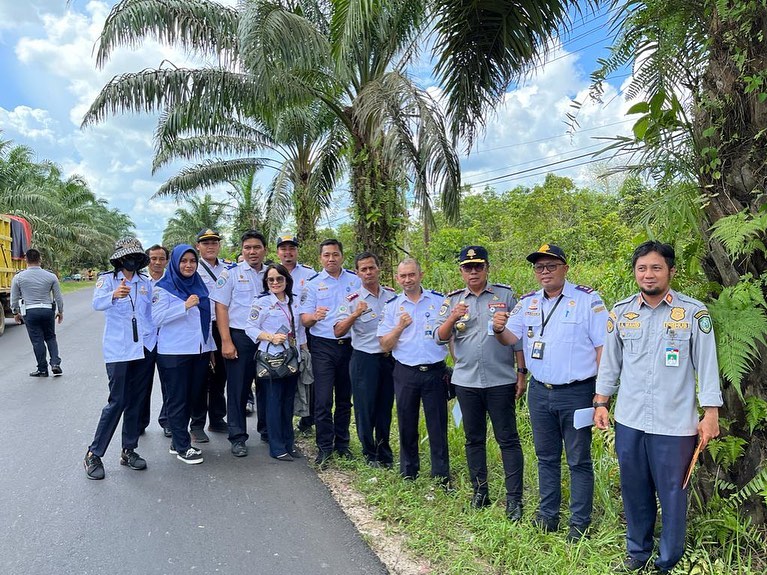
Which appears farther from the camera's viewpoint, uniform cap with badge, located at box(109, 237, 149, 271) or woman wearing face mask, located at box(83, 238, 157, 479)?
uniform cap with badge, located at box(109, 237, 149, 271)

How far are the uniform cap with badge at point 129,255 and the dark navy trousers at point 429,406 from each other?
2496 millimetres

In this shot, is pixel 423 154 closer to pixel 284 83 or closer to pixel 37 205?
pixel 284 83

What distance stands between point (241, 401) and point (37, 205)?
23328 millimetres

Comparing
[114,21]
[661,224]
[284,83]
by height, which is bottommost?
[661,224]

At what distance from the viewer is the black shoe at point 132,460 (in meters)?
4.93

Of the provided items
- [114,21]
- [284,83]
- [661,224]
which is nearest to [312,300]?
[661,224]

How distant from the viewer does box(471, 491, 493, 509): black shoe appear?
400 centimetres

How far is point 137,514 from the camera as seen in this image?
13.4ft

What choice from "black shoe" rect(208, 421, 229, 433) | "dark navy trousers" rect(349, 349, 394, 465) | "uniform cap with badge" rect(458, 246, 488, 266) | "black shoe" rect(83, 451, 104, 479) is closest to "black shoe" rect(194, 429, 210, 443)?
"black shoe" rect(208, 421, 229, 433)

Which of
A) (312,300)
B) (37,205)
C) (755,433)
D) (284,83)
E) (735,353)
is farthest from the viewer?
(37,205)

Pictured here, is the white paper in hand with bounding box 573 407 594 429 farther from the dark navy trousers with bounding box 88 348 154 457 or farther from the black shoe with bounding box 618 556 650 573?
the dark navy trousers with bounding box 88 348 154 457

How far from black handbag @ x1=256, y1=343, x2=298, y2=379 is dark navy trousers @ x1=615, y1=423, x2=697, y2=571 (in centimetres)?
286

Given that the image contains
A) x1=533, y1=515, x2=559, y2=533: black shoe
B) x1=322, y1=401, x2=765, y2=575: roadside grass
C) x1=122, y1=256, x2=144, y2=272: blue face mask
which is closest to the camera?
x1=322, y1=401, x2=765, y2=575: roadside grass

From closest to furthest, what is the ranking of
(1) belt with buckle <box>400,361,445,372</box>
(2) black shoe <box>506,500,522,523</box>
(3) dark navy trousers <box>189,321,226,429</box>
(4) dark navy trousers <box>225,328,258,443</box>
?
(2) black shoe <box>506,500,522,523</box>, (1) belt with buckle <box>400,361,445,372</box>, (4) dark navy trousers <box>225,328,258,443</box>, (3) dark navy trousers <box>189,321,226,429</box>
